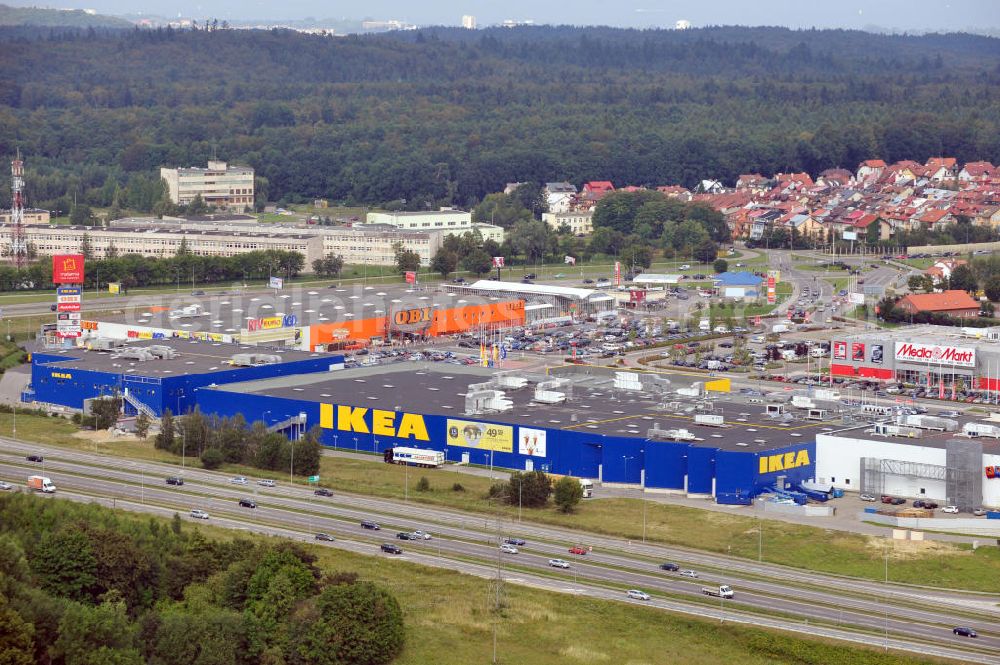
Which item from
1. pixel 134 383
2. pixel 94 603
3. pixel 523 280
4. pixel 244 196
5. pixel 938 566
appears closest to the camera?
pixel 94 603

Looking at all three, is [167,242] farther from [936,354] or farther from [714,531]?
[714,531]

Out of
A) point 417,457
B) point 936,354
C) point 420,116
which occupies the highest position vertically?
point 420,116

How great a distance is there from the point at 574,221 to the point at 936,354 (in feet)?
95.0

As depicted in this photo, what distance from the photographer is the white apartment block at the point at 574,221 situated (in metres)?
57.7

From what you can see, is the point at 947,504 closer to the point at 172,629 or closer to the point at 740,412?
the point at 740,412

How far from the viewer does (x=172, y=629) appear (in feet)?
51.6

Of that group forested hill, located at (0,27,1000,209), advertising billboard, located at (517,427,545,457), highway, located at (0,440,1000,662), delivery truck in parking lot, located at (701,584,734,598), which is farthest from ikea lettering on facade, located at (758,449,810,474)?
forested hill, located at (0,27,1000,209)

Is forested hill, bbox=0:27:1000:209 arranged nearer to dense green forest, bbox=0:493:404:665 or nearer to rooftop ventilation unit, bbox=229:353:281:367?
rooftop ventilation unit, bbox=229:353:281:367

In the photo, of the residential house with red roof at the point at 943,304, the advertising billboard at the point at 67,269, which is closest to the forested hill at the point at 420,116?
the advertising billboard at the point at 67,269

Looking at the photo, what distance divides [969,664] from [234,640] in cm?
703

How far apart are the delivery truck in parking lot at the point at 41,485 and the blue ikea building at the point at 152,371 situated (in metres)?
5.59

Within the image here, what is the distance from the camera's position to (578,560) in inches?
743

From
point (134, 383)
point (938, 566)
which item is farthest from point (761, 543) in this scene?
point (134, 383)

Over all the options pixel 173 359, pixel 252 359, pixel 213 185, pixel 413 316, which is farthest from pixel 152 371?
pixel 213 185
